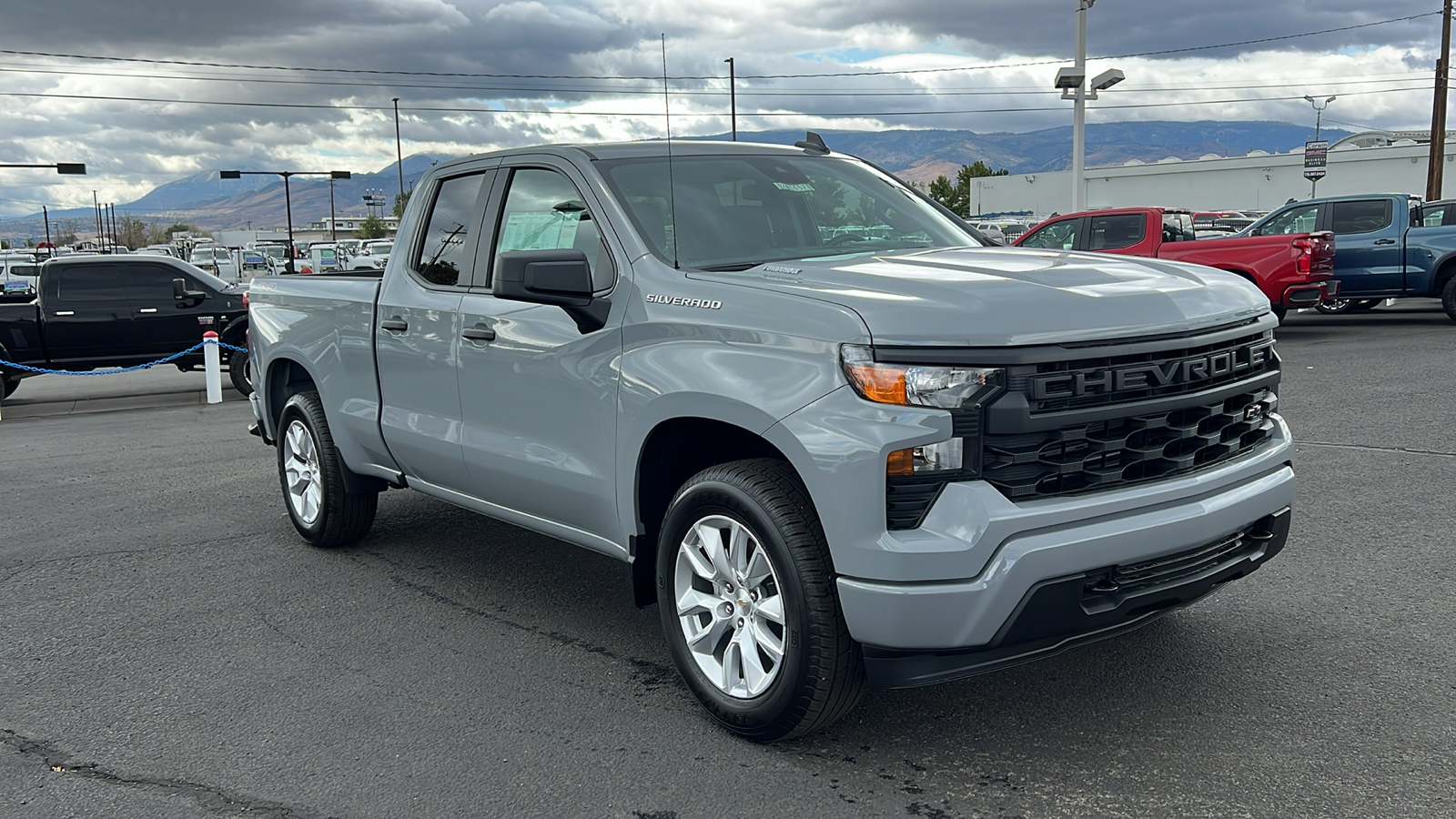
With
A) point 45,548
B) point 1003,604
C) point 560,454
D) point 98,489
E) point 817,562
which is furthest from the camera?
point 98,489

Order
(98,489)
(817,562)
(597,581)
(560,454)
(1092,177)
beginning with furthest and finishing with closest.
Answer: (1092,177)
(98,489)
(597,581)
(560,454)
(817,562)

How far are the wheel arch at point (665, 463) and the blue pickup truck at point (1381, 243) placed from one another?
14.8 m

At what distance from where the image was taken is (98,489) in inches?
331

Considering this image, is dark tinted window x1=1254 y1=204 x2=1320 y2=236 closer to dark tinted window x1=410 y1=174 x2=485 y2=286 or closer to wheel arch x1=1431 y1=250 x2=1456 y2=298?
wheel arch x1=1431 y1=250 x2=1456 y2=298

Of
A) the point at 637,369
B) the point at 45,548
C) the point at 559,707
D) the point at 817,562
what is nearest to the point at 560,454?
the point at 637,369

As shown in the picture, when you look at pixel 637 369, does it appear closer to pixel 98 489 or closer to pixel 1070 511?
pixel 1070 511

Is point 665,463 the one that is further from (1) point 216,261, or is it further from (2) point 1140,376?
(1) point 216,261

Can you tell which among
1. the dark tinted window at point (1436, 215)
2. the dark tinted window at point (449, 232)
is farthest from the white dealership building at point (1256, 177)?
the dark tinted window at point (449, 232)

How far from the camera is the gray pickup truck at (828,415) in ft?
10.7

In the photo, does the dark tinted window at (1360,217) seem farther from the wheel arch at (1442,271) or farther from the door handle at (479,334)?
the door handle at (479,334)

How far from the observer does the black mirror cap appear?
402 centimetres

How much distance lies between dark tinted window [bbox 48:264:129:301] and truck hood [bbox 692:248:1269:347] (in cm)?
1298

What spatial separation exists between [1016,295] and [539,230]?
2.22 meters

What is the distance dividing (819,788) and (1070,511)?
1.11m
